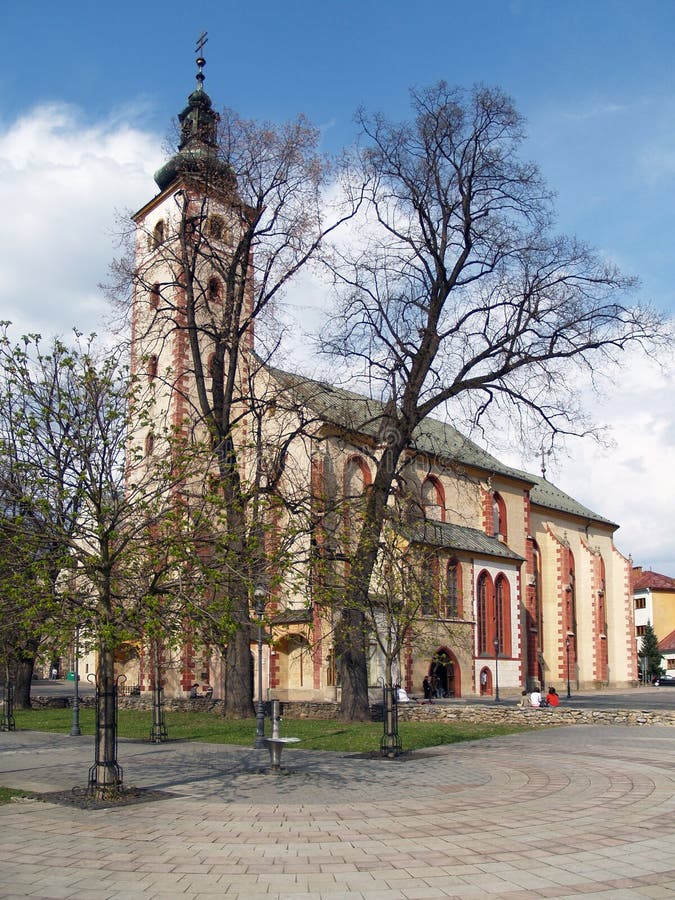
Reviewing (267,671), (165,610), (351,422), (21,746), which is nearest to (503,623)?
(267,671)

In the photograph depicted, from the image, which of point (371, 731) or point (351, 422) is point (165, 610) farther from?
point (351, 422)

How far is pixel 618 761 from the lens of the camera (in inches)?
674

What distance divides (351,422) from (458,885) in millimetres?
20441

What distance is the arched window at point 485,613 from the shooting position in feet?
145

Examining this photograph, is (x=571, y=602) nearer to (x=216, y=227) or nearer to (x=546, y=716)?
(x=546, y=716)

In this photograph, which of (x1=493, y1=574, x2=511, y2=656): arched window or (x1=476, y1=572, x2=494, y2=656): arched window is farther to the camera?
(x1=493, y1=574, x2=511, y2=656): arched window

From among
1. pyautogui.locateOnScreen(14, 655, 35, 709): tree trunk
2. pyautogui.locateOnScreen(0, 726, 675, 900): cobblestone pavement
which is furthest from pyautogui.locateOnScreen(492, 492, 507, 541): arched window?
pyautogui.locateOnScreen(0, 726, 675, 900): cobblestone pavement

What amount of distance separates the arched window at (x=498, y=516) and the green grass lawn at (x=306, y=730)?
2355 centimetres

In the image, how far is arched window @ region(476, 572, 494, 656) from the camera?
145 feet

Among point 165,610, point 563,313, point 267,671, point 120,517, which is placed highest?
point 563,313

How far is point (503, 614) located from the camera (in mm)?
45969

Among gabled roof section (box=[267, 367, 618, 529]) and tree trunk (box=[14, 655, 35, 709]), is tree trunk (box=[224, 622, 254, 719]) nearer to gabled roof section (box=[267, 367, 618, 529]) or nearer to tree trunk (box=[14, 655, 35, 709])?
gabled roof section (box=[267, 367, 618, 529])

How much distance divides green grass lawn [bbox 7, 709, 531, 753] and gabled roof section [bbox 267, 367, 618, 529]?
8.68 m

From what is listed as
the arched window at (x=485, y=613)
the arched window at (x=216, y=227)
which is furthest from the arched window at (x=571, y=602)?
the arched window at (x=216, y=227)
